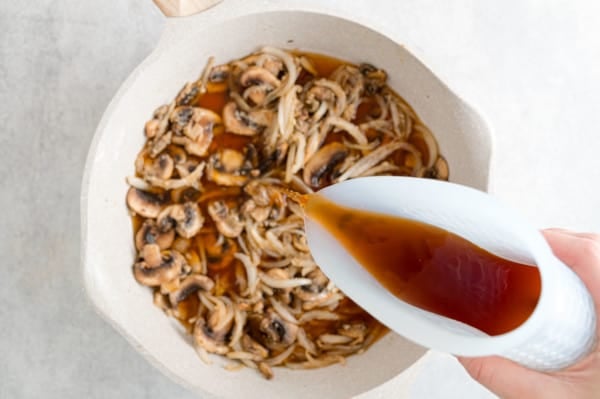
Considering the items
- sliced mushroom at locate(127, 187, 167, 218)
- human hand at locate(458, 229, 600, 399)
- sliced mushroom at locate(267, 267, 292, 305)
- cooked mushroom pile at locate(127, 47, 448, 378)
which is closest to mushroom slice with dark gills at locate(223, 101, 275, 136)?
cooked mushroom pile at locate(127, 47, 448, 378)

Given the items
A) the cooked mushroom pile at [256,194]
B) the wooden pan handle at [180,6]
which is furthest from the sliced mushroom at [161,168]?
the wooden pan handle at [180,6]

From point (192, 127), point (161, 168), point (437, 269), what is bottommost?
point (161, 168)

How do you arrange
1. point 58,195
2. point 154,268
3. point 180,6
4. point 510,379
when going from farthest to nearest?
point 58,195 < point 154,268 < point 180,6 < point 510,379

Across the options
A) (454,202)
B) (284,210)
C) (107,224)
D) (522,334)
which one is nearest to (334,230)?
(454,202)

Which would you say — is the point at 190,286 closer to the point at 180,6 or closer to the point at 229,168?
the point at 229,168

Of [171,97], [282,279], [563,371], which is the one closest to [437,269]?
[563,371]

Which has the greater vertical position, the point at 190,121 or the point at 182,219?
the point at 190,121

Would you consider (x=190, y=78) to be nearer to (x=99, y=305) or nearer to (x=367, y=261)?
(x=99, y=305)
